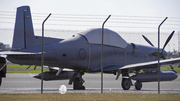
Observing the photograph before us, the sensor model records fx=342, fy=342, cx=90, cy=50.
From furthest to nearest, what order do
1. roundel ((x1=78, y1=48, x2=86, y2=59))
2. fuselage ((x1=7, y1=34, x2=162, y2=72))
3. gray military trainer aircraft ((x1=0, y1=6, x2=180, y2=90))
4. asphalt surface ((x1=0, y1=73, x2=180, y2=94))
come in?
roundel ((x1=78, y1=48, x2=86, y2=59)) < fuselage ((x1=7, y1=34, x2=162, y2=72)) < gray military trainer aircraft ((x1=0, y1=6, x2=180, y2=90)) < asphalt surface ((x1=0, y1=73, x2=180, y2=94))

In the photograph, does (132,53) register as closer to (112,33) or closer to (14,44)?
(112,33)

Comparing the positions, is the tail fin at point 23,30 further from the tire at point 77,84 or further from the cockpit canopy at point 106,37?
the tire at point 77,84

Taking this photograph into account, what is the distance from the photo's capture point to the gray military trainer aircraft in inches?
802

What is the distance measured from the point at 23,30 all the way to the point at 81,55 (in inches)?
162

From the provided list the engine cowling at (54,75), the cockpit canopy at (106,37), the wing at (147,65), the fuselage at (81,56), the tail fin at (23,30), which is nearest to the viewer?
the tail fin at (23,30)

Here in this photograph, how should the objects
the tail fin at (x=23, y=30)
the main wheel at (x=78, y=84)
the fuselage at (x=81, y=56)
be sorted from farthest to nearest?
1. the main wheel at (x=78, y=84)
2. the fuselage at (x=81, y=56)
3. the tail fin at (x=23, y=30)

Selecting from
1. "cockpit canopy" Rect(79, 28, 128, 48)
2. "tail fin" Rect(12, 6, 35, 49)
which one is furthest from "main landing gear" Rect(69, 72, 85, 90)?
"tail fin" Rect(12, 6, 35, 49)

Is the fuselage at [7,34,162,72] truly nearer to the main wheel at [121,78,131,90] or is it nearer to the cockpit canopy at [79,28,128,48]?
the cockpit canopy at [79,28,128,48]

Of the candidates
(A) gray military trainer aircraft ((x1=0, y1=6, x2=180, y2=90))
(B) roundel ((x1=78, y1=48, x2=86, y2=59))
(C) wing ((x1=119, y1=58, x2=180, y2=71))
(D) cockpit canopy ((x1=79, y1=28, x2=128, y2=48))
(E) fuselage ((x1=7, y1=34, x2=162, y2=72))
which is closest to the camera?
(A) gray military trainer aircraft ((x1=0, y1=6, x2=180, y2=90))

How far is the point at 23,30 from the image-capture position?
67.8ft

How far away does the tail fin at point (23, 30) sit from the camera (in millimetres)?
20219

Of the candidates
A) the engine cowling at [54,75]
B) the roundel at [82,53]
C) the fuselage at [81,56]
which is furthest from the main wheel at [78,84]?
the roundel at [82,53]

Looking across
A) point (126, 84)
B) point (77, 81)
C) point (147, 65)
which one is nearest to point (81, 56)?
point (77, 81)

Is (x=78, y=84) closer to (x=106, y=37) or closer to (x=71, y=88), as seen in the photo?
(x=71, y=88)
